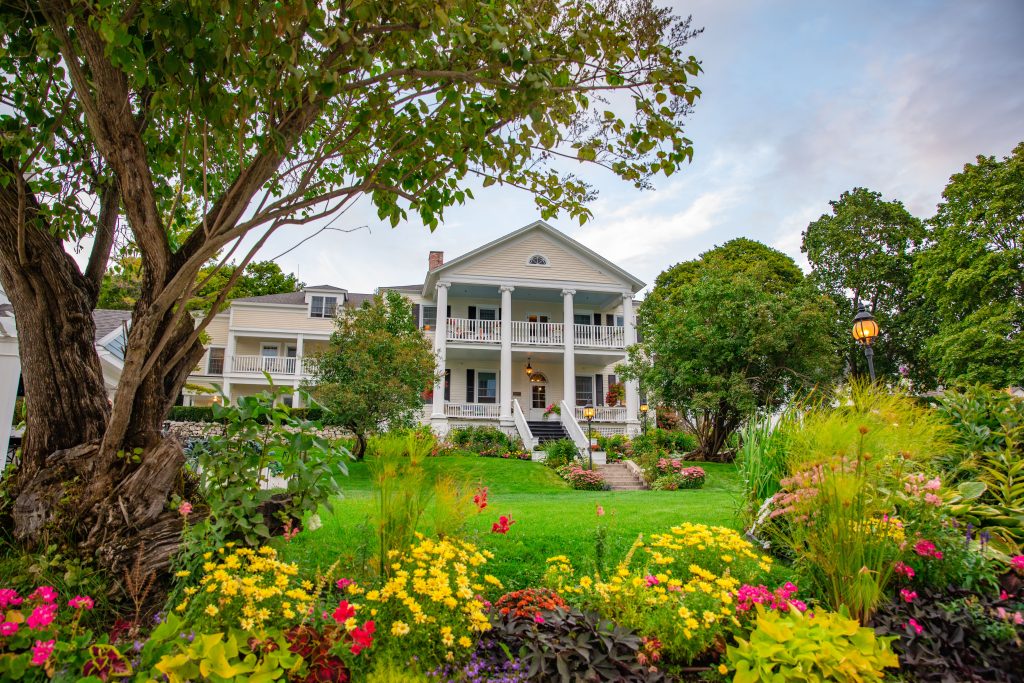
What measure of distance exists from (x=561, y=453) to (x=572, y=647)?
49.5ft

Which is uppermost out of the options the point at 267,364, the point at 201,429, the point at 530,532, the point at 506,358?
the point at 267,364

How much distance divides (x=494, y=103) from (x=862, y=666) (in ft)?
11.6

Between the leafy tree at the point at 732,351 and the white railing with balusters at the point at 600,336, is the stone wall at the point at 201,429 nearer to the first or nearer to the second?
the white railing with balusters at the point at 600,336

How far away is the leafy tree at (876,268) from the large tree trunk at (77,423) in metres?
28.7

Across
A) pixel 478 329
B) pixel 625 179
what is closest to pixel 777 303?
pixel 478 329

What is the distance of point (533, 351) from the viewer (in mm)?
22281

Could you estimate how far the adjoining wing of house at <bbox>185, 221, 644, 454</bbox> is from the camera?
2175 cm

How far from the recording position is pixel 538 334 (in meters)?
22.7

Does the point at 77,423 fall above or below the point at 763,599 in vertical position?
above

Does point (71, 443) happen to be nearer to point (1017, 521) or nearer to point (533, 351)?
point (1017, 521)

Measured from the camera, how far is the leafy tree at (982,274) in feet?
60.2

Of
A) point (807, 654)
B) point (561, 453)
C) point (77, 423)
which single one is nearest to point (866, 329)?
point (807, 654)

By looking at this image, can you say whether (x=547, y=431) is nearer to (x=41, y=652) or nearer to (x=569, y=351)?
(x=569, y=351)

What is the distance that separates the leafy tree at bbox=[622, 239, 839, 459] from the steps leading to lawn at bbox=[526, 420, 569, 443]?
402cm
